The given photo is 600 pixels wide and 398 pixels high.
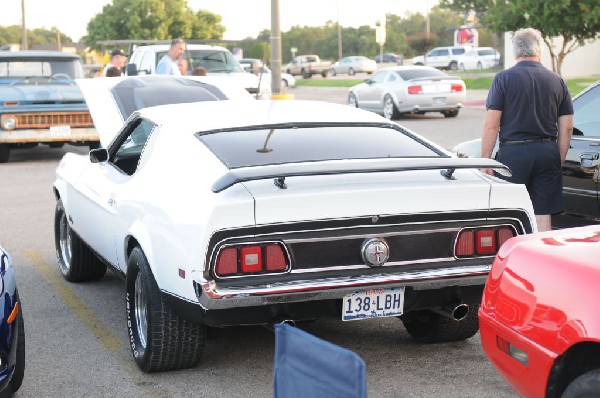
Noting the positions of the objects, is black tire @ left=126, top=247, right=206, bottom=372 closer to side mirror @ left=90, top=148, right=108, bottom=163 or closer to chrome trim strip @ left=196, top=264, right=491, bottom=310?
chrome trim strip @ left=196, top=264, right=491, bottom=310

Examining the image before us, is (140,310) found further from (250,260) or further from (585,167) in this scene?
(585,167)

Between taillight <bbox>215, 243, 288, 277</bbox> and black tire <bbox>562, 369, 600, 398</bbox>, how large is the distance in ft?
6.00

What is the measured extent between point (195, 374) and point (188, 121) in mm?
1575

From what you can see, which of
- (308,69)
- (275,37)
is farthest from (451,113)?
(308,69)

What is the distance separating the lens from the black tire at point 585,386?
10.9 feet

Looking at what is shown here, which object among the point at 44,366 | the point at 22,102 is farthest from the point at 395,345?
the point at 22,102

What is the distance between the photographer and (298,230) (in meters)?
4.90

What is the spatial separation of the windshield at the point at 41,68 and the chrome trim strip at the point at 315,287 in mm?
13255

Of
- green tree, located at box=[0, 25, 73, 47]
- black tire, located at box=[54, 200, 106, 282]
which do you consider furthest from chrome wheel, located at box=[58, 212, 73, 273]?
green tree, located at box=[0, 25, 73, 47]

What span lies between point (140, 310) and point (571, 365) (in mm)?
2843

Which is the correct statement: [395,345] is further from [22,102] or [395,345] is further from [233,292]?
[22,102]

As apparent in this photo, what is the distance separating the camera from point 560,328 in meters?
3.44

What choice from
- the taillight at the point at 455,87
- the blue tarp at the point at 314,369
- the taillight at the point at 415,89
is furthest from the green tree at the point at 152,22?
the blue tarp at the point at 314,369

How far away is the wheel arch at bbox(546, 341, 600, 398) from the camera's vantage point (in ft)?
11.4
